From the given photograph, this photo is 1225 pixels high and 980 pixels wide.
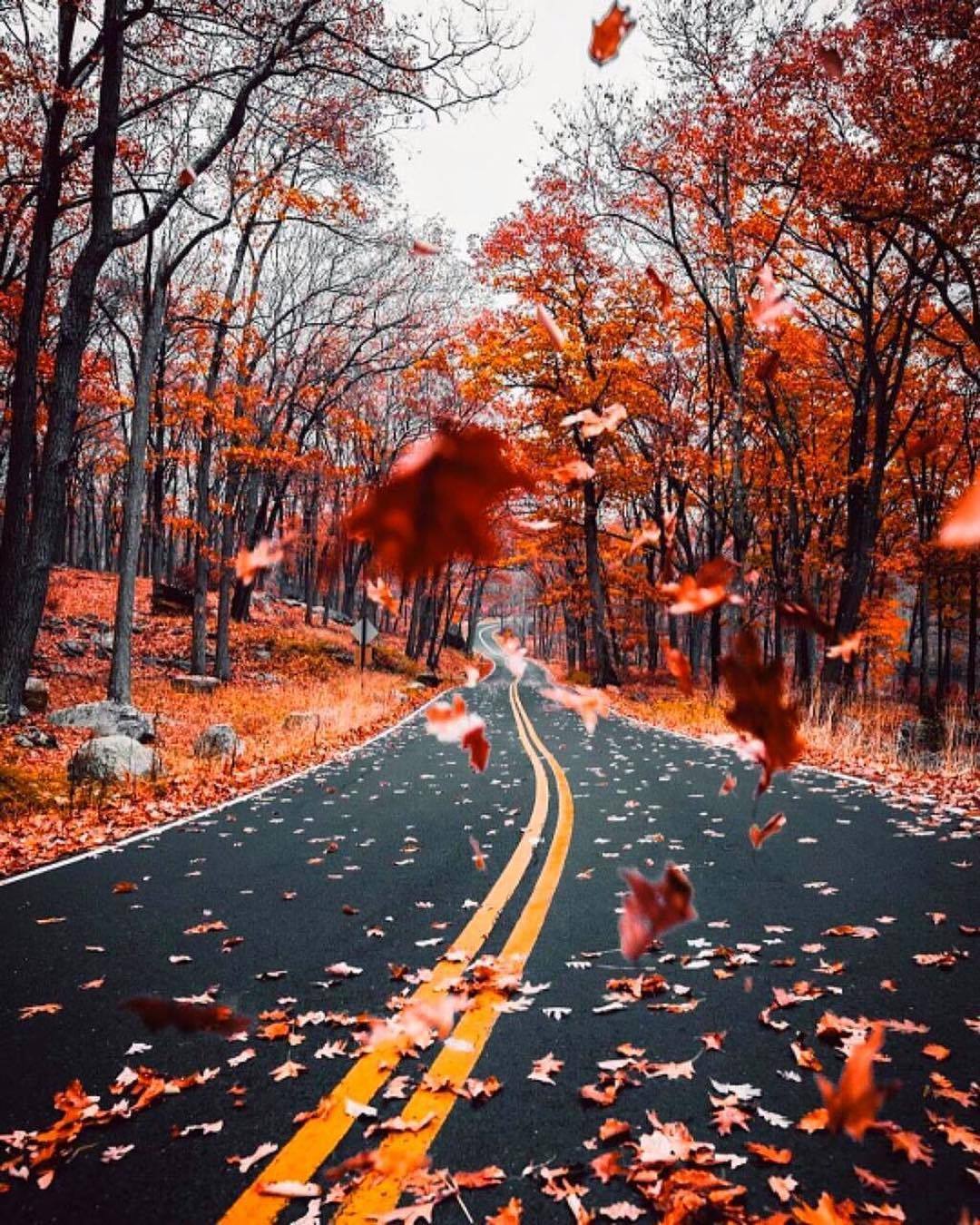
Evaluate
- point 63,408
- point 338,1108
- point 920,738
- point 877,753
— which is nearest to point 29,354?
point 63,408

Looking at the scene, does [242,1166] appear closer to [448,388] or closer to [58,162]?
[58,162]

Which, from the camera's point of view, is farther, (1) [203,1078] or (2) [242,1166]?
(1) [203,1078]

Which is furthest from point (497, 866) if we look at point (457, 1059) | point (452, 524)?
point (452, 524)

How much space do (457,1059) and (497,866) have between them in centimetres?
271

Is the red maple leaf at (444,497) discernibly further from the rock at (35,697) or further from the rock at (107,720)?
the rock at (35,697)

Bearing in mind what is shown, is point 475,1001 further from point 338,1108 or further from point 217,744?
point 217,744

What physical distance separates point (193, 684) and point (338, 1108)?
57.7ft

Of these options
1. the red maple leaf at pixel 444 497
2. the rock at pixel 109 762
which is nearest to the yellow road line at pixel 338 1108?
the red maple leaf at pixel 444 497

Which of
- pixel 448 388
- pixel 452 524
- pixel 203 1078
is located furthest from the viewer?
pixel 448 388

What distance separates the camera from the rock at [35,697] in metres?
13.1

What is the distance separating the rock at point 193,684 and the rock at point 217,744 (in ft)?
23.5

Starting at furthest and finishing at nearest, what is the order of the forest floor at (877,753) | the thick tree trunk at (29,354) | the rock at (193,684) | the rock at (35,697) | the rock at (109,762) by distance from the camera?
the rock at (193,684) → the rock at (35,697) → the thick tree trunk at (29,354) → the rock at (109,762) → the forest floor at (877,753)

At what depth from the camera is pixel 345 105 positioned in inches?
480

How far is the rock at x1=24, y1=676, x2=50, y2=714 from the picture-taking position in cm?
1315
